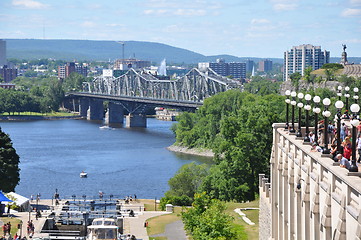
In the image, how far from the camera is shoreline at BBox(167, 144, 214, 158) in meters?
110

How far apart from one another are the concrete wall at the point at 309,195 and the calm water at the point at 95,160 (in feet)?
144

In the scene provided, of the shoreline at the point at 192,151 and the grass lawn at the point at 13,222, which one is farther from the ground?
the grass lawn at the point at 13,222

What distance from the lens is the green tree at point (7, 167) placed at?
5744 centimetres

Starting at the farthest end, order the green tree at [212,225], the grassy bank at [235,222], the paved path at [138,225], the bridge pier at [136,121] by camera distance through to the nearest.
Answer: the bridge pier at [136,121]
the paved path at [138,225]
the grassy bank at [235,222]
the green tree at [212,225]

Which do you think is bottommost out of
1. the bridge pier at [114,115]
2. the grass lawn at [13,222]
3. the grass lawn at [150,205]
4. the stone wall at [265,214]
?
the bridge pier at [114,115]

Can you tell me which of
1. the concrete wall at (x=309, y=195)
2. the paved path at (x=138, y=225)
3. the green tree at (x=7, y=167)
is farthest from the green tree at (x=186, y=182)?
the concrete wall at (x=309, y=195)

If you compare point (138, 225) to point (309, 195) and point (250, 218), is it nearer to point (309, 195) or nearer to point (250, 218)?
point (250, 218)

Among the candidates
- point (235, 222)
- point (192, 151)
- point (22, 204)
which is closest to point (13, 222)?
point (22, 204)

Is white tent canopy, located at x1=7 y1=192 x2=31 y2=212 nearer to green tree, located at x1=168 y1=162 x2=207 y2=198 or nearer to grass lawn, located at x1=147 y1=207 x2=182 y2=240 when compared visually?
grass lawn, located at x1=147 y1=207 x2=182 y2=240

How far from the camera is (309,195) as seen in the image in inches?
769

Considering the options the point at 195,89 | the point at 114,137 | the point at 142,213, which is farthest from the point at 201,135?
the point at 195,89

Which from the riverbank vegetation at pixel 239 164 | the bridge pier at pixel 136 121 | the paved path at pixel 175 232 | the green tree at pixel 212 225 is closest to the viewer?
the green tree at pixel 212 225

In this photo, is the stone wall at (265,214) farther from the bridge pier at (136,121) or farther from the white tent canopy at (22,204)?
the bridge pier at (136,121)

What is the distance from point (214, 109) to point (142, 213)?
72.0 m
